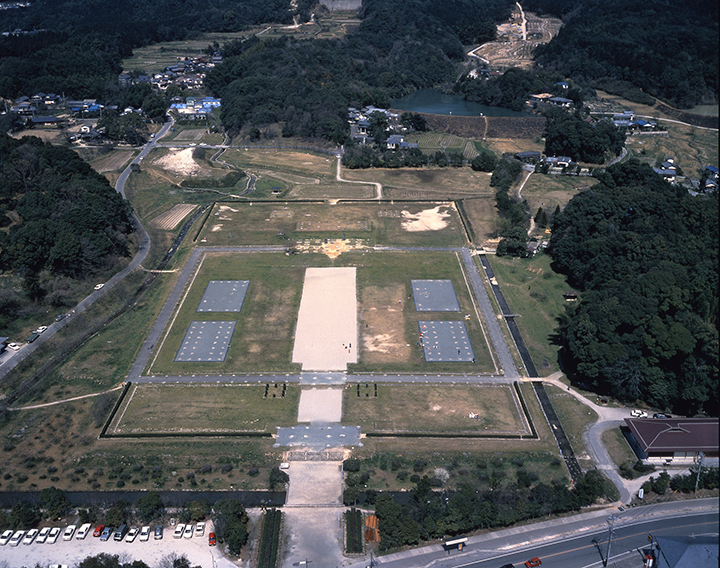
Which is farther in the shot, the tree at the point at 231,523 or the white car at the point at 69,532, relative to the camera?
the white car at the point at 69,532

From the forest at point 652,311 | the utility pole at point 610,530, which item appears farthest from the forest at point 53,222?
the utility pole at point 610,530

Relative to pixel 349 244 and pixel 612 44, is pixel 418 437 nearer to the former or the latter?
pixel 349 244

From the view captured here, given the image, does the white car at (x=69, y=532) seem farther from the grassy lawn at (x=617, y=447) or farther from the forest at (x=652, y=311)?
the forest at (x=652, y=311)

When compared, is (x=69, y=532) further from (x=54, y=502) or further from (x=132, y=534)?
(x=132, y=534)

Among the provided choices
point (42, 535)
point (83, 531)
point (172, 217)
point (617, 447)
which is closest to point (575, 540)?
point (617, 447)

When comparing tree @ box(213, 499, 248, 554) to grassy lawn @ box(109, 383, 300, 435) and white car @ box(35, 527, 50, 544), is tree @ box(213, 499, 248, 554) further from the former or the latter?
white car @ box(35, 527, 50, 544)

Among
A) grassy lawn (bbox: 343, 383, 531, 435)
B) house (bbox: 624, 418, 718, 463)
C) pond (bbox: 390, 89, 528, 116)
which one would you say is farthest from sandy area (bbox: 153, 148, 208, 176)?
house (bbox: 624, 418, 718, 463)

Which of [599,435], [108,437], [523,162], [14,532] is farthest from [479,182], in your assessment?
[14,532]
